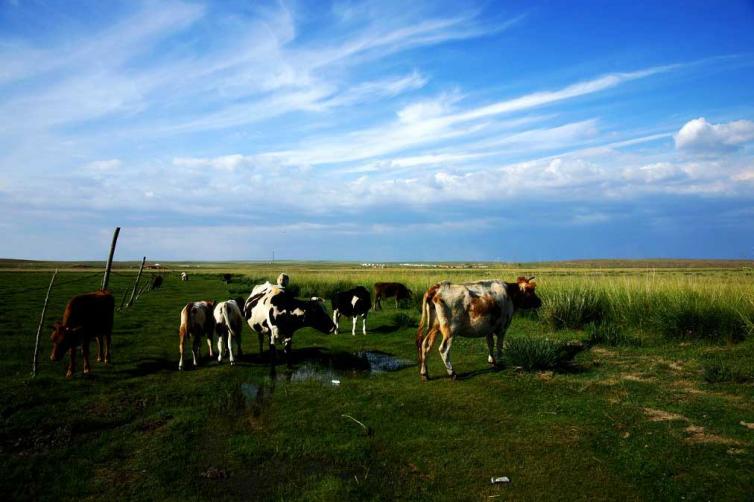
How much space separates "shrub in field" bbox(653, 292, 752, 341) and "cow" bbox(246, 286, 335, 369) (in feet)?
30.5

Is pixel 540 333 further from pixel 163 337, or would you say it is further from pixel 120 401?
pixel 163 337

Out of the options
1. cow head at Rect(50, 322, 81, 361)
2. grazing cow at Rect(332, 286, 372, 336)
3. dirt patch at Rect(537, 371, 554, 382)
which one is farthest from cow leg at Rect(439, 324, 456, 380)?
cow head at Rect(50, 322, 81, 361)

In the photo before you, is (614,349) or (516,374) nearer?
(516,374)

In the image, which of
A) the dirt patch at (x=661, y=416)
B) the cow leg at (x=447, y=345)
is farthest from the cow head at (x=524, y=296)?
the dirt patch at (x=661, y=416)

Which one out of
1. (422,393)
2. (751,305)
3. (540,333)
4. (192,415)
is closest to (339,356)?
(422,393)

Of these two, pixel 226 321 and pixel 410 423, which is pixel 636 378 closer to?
pixel 410 423

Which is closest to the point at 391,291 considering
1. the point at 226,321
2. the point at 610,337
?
the point at 226,321

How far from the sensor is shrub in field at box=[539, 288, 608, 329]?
14890 millimetres

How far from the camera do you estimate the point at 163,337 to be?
52.4ft

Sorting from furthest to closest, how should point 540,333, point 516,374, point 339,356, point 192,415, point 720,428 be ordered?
point 540,333
point 339,356
point 516,374
point 192,415
point 720,428

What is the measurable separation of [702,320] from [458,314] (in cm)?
719

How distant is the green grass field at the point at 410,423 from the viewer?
18.1 ft

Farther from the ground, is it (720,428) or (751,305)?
(751,305)

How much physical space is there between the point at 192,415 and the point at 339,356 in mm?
5672
